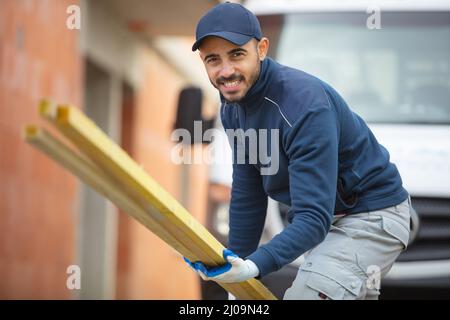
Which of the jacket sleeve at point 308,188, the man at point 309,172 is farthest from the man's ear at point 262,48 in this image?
the jacket sleeve at point 308,188

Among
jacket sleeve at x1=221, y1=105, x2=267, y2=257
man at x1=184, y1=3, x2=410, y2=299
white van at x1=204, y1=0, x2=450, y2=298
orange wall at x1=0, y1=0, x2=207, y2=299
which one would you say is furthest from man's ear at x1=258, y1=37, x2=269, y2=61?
orange wall at x1=0, y1=0, x2=207, y2=299

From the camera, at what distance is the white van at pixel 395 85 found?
6348mm

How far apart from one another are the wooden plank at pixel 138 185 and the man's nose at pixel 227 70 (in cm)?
58

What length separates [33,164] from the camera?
10.0 metres

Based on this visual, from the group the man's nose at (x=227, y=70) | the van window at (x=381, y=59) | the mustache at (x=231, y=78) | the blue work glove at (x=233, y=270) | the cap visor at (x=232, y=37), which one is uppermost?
the van window at (x=381, y=59)

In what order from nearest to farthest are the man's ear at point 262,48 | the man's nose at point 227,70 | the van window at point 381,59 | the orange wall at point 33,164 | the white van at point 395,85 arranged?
the man's nose at point 227,70 < the man's ear at point 262,48 < the white van at point 395,85 < the van window at point 381,59 < the orange wall at point 33,164

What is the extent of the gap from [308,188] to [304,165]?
0.29 feet

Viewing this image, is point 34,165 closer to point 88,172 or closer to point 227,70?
point 227,70

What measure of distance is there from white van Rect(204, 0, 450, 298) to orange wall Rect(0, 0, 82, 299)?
8.95ft

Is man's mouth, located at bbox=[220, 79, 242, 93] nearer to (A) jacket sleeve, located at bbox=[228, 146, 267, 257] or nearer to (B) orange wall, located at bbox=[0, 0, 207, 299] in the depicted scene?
(A) jacket sleeve, located at bbox=[228, 146, 267, 257]

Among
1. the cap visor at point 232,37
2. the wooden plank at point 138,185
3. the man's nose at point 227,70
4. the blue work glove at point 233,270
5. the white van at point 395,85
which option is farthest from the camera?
the white van at point 395,85

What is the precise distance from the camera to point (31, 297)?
32.2 feet

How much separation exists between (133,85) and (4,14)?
586 centimetres

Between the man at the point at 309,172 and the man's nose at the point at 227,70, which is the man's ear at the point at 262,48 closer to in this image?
Result: the man at the point at 309,172
